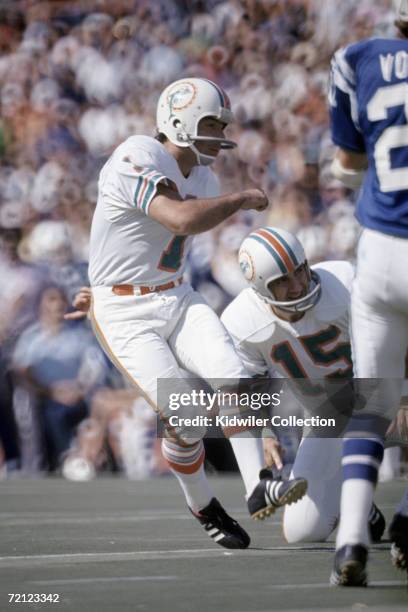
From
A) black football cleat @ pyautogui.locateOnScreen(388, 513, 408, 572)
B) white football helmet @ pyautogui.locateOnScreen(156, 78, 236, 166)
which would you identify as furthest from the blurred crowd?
black football cleat @ pyautogui.locateOnScreen(388, 513, 408, 572)

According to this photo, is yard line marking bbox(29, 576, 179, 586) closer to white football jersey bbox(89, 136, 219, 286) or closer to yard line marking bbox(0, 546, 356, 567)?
yard line marking bbox(0, 546, 356, 567)

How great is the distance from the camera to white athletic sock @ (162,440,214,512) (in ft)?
18.5

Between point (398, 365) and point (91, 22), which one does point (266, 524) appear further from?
point (91, 22)

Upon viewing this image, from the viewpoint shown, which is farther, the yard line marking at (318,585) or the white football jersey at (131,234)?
the white football jersey at (131,234)

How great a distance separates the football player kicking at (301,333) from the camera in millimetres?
5605

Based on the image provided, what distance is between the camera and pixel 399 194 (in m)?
3.81

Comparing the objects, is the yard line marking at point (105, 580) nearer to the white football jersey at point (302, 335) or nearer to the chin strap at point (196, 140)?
the white football jersey at point (302, 335)

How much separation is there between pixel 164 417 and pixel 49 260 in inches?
200

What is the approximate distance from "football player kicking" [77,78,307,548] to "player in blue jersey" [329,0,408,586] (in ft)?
4.51

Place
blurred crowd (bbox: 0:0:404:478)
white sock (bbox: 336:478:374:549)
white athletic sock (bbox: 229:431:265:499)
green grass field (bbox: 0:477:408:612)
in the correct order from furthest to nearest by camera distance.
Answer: blurred crowd (bbox: 0:0:404:478) → white athletic sock (bbox: 229:431:265:499) → white sock (bbox: 336:478:374:549) → green grass field (bbox: 0:477:408:612)

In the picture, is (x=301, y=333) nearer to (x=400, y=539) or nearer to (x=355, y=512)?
(x=400, y=539)

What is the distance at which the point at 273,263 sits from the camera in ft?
18.1

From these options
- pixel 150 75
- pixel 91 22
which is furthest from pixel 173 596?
pixel 91 22

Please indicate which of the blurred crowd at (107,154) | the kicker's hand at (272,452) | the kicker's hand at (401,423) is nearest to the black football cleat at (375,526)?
the kicker's hand at (272,452)
